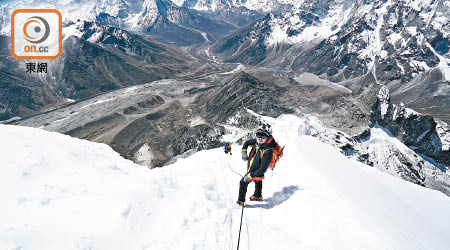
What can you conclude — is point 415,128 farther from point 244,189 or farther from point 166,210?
point 166,210

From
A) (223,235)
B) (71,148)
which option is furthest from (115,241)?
(71,148)

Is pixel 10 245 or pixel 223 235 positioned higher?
pixel 10 245

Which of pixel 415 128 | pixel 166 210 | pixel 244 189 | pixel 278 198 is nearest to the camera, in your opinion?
pixel 166 210

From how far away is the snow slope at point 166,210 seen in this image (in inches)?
269

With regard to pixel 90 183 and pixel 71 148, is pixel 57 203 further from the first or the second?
pixel 71 148

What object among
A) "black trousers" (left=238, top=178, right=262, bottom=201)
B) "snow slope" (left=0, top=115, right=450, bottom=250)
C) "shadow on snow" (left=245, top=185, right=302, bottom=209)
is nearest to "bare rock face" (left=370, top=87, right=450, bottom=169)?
"snow slope" (left=0, top=115, right=450, bottom=250)

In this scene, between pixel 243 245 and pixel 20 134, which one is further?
pixel 20 134

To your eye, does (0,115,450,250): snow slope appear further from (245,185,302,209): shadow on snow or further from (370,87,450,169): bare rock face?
(370,87,450,169): bare rock face

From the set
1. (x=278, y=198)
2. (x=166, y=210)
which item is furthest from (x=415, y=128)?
(x=166, y=210)

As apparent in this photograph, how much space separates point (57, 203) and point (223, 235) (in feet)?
19.2

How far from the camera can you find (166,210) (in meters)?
9.32

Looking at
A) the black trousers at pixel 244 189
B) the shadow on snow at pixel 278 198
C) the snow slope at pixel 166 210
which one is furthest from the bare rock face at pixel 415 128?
the black trousers at pixel 244 189

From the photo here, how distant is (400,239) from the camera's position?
8547 millimetres

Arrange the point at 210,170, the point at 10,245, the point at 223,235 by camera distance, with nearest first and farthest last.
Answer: the point at 10,245, the point at 223,235, the point at 210,170
